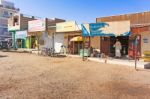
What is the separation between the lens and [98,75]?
49.7 feet

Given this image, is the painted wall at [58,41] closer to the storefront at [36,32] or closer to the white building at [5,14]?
the storefront at [36,32]

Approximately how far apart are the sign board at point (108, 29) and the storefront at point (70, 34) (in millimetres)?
4996

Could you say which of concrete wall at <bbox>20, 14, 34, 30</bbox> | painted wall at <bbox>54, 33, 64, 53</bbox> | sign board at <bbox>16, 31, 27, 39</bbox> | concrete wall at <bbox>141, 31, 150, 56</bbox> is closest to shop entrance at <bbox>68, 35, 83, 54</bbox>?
painted wall at <bbox>54, 33, 64, 53</bbox>

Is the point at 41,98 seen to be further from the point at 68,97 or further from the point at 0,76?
the point at 0,76

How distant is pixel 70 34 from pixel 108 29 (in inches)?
374

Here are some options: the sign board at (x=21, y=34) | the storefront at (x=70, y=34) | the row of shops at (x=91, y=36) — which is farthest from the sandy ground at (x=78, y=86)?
the sign board at (x=21, y=34)

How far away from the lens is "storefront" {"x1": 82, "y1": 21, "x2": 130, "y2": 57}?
849 inches

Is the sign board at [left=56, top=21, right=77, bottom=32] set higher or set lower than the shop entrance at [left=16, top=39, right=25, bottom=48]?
higher

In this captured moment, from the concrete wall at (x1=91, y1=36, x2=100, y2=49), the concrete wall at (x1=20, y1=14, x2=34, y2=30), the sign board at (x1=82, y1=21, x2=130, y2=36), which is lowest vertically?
the concrete wall at (x1=91, y1=36, x2=100, y2=49)

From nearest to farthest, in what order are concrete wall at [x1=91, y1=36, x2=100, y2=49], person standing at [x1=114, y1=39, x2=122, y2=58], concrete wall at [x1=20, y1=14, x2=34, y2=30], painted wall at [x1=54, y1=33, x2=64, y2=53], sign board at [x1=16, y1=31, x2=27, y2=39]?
person standing at [x1=114, y1=39, x2=122, y2=58] < concrete wall at [x1=91, y1=36, x2=100, y2=49] < painted wall at [x1=54, y1=33, x2=64, y2=53] < sign board at [x1=16, y1=31, x2=27, y2=39] < concrete wall at [x1=20, y1=14, x2=34, y2=30]

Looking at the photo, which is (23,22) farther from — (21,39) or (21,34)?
(21,39)

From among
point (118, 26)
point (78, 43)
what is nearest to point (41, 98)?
point (118, 26)

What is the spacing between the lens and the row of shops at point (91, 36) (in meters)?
22.1

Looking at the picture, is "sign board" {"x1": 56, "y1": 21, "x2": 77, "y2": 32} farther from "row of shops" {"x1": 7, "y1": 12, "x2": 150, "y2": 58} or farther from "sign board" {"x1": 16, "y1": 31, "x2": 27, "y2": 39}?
"sign board" {"x1": 16, "y1": 31, "x2": 27, "y2": 39}
